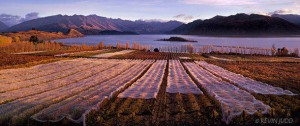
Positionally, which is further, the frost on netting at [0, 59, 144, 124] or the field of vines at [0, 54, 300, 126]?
the frost on netting at [0, 59, 144, 124]

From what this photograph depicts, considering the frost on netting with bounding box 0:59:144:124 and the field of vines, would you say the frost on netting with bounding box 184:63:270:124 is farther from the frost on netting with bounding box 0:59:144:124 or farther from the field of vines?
the frost on netting with bounding box 0:59:144:124

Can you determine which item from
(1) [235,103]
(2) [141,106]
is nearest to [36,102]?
(2) [141,106]

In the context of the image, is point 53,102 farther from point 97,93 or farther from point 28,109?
point 97,93

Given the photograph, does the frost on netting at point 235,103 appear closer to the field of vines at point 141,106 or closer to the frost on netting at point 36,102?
the field of vines at point 141,106

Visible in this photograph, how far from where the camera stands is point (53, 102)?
14.1 metres

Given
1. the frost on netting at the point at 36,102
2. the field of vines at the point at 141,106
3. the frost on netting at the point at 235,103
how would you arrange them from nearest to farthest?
the field of vines at the point at 141,106
the frost on netting at the point at 235,103
the frost on netting at the point at 36,102

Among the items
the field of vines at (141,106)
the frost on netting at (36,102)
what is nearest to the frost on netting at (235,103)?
the field of vines at (141,106)

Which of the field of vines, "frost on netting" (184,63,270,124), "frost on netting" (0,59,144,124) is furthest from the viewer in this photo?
"frost on netting" (0,59,144,124)

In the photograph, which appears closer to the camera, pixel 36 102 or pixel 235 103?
pixel 235 103

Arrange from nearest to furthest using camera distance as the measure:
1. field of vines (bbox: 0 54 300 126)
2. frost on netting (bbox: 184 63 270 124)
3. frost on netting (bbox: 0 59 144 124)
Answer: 1. field of vines (bbox: 0 54 300 126)
2. frost on netting (bbox: 184 63 270 124)
3. frost on netting (bbox: 0 59 144 124)

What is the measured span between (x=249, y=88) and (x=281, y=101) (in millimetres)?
3840

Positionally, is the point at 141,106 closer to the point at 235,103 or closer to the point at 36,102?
the point at 235,103

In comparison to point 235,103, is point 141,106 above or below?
below

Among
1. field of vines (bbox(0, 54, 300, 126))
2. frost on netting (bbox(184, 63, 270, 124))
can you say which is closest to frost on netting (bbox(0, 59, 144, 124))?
field of vines (bbox(0, 54, 300, 126))
